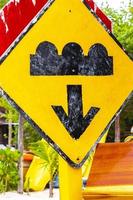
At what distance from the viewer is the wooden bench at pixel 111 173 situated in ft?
4.19

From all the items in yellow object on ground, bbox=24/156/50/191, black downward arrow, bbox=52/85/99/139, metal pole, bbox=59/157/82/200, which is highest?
black downward arrow, bbox=52/85/99/139

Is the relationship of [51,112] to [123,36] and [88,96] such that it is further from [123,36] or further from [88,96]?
[123,36]

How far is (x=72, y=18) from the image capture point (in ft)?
4.90

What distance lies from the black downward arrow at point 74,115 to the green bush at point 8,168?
24.5ft

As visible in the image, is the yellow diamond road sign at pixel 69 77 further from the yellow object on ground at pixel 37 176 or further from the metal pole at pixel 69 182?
the yellow object on ground at pixel 37 176

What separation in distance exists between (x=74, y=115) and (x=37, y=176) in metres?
9.02

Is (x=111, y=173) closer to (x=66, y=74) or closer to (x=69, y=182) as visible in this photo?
(x=69, y=182)

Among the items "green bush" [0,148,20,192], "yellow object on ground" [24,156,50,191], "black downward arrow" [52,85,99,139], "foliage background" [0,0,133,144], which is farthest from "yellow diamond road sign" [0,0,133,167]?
"foliage background" [0,0,133,144]

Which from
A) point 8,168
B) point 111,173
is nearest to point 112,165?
point 111,173

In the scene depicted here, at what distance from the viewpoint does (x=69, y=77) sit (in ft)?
4.75

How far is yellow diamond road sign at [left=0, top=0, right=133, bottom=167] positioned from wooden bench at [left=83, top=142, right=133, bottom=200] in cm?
6

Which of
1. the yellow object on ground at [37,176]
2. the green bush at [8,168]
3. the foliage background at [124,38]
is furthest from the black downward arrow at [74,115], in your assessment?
the foliage background at [124,38]

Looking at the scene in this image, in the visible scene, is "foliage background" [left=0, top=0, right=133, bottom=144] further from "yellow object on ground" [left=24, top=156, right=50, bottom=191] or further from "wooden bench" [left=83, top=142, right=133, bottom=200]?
"wooden bench" [left=83, top=142, right=133, bottom=200]

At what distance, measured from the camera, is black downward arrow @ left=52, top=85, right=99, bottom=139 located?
56.1 inches
